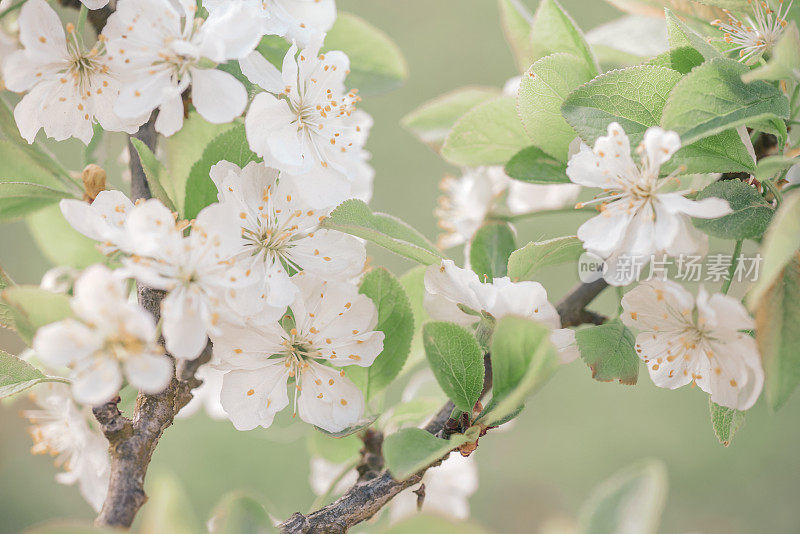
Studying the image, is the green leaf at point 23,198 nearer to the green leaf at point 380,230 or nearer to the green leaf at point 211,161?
the green leaf at point 211,161

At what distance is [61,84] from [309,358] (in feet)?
0.90

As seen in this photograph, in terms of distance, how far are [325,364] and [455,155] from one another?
23cm

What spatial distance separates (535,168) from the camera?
625 millimetres

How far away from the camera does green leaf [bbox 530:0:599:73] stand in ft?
1.97

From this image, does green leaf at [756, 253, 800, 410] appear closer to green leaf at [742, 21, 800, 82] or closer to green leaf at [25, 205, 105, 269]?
green leaf at [742, 21, 800, 82]

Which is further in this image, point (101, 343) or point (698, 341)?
point (698, 341)

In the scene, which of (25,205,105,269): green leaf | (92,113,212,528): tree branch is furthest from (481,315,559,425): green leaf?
(25,205,105,269): green leaf

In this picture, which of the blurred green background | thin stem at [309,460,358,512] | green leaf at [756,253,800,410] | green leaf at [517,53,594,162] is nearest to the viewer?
green leaf at [756,253,800,410]

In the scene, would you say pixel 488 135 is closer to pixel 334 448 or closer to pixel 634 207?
pixel 634 207

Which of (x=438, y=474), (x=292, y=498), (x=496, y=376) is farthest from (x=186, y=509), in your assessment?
(x=292, y=498)

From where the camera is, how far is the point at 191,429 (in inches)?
78.3

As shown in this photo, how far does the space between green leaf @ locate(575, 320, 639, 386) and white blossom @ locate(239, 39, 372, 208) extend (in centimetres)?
20

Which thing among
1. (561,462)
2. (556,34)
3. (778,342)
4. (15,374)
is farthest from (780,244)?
(561,462)

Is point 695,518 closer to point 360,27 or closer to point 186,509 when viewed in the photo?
point 360,27
